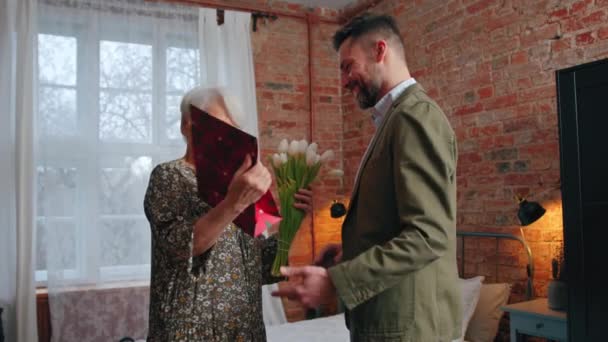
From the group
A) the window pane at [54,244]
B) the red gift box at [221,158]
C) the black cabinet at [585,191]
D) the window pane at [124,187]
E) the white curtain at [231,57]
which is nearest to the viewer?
the red gift box at [221,158]

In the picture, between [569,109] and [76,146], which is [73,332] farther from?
[569,109]

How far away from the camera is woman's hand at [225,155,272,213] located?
57.9 inches

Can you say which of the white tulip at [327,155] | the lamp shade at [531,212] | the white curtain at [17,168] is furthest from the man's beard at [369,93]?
the white curtain at [17,168]

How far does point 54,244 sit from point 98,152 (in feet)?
2.54

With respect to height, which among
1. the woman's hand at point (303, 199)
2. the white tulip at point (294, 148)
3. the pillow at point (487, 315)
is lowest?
the pillow at point (487, 315)

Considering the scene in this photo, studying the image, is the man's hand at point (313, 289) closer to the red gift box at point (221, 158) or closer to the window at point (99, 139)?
the red gift box at point (221, 158)

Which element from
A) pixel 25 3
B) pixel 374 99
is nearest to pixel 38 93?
pixel 25 3

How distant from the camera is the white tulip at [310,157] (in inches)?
65.7

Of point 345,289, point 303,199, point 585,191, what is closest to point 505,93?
point 585,191

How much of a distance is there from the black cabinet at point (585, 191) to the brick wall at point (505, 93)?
2.07 ft

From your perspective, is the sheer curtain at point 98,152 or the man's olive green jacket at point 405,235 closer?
the man's olive green jacket at point 405,235

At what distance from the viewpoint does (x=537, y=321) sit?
2.89 m

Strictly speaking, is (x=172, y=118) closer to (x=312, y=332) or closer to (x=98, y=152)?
(x=98, y=152)

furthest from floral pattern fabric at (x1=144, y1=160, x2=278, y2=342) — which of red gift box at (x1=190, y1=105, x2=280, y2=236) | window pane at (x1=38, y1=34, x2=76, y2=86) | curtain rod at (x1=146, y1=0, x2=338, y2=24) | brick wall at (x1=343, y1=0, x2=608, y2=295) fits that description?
curtain rod at (x1=146, y1=0, x2=338, y2=24)
